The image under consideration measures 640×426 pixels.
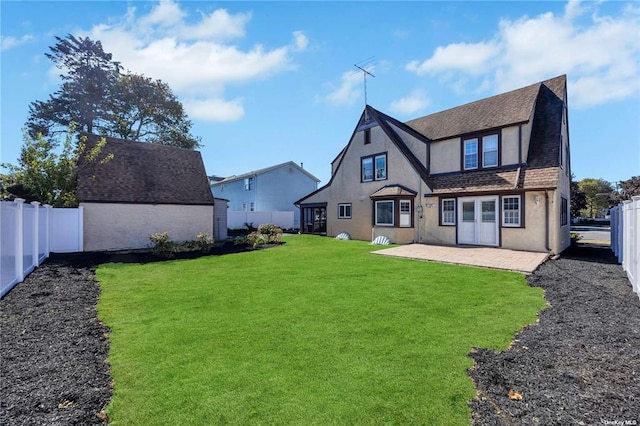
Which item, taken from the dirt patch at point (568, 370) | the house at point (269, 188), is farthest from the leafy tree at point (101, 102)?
the dirt patch at point (568, 370)

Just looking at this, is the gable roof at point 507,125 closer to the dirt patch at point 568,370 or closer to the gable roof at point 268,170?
the dirt patch at point 568,370

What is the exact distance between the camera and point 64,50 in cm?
2795

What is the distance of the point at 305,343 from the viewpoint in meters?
4.61

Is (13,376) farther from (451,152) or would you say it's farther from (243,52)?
(451,152)

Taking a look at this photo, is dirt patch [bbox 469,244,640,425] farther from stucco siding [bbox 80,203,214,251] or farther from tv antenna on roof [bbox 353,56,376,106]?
stucco siding [bbox 80,203,214,251]

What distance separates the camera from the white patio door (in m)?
14.5

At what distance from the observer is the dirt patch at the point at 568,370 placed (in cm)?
297

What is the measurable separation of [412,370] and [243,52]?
1292 cm

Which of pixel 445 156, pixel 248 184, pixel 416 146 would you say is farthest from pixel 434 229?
pixel 248 184

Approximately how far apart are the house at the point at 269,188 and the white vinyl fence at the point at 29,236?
16429 millimetres

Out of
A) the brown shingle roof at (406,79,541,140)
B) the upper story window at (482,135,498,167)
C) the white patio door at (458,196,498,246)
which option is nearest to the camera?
the white patio door at (458,196,498,246)

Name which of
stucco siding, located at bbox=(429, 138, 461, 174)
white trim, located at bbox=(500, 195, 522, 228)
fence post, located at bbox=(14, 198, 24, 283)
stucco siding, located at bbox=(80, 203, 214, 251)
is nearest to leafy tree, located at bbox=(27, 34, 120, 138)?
stucco siding, located at bbox=(80, 203, 214, 251)

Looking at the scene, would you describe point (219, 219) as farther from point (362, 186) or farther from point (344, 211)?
point (362, 186)

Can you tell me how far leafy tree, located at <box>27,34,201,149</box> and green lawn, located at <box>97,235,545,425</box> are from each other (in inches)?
1092
